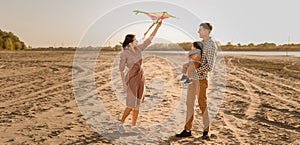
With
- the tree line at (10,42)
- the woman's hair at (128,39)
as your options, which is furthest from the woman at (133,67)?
the tree line at (10,42)

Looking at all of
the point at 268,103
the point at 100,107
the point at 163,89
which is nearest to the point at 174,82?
the point at 163,89

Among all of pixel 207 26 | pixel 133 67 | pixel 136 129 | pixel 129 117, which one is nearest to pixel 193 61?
pixel 207 26

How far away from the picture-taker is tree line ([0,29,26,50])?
230 ft

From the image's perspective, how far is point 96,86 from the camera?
10.5 meters

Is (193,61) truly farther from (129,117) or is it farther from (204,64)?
(129,117)

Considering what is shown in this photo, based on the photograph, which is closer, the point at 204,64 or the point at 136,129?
the point at 204,64

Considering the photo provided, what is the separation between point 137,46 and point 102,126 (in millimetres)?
1781

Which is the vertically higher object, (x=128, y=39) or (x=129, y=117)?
(x=128, y=39)

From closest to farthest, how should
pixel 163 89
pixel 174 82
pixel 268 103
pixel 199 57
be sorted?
pixel 199 57, pixel 268 103, pixel 163 89, pixel 174 82

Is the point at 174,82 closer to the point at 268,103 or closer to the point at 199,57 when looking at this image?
the point at 268,103

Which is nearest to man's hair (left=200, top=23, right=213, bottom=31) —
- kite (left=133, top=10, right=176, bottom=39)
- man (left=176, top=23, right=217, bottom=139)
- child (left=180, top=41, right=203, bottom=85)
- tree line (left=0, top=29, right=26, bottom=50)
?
man (left=176, top=23, right=217, bottom=139)

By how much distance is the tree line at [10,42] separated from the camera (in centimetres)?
7000

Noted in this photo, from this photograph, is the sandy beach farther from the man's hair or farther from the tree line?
the tree line

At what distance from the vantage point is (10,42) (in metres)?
71.5
